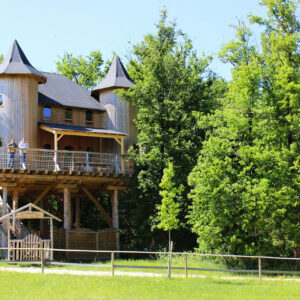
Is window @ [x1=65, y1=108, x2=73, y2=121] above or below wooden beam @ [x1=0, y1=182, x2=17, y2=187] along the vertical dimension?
above

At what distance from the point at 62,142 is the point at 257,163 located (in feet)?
48.0

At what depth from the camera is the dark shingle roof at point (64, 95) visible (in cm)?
3478

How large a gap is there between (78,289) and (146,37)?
2290 centimetres

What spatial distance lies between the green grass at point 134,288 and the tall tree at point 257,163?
6.65 metres

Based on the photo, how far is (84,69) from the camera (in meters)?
54.0

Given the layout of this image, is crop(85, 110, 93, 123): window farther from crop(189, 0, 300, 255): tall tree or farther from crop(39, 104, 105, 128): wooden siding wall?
crop(189, 0, 300, 255): tall tree

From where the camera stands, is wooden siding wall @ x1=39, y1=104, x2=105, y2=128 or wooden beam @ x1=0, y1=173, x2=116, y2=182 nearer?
wooden beam @ x1=0, y1=173, x2=116, y2=182

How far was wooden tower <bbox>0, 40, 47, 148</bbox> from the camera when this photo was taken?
31453 millimetres

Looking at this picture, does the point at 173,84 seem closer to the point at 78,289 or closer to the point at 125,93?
the point at 125,93

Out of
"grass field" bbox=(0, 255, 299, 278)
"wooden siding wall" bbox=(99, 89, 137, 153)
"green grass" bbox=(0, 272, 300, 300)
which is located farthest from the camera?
"wooden siding wall" bbox=(99, 89, 137, 153)

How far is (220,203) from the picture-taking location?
84.7 ft

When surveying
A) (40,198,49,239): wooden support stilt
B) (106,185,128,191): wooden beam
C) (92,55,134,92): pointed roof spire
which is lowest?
(40,198,49,239): wooden support stilt

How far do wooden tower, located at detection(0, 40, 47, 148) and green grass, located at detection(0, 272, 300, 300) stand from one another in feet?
45.3

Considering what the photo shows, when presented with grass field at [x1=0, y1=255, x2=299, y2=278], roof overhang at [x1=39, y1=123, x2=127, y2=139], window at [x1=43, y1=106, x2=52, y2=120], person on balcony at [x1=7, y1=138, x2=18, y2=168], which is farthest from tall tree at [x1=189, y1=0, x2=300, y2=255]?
window at [x1=43, y1=106, x2=52, y2=120]
